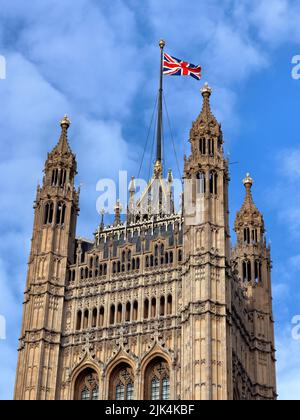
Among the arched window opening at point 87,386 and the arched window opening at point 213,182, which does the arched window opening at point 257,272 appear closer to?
the arched window opening at point 213,182

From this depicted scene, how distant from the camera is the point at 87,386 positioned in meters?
65.0

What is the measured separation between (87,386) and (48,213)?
1310 cm

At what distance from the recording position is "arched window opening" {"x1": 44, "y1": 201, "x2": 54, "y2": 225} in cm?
7125

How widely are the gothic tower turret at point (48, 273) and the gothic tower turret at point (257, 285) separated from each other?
42.2 ft

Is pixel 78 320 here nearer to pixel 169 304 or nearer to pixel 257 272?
pixel 169 304

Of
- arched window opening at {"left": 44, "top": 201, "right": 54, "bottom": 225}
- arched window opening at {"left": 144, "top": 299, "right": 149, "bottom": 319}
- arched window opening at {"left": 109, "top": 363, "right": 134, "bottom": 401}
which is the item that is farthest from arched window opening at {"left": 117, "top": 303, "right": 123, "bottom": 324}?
arched window opening at {"left": 44, "top": 201, "right": 54, "bottom": 225}

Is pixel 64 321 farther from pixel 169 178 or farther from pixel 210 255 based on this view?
pixel 169 178

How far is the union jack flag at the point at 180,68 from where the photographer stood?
76.8 meters

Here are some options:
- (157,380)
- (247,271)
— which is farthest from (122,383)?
(247,271)

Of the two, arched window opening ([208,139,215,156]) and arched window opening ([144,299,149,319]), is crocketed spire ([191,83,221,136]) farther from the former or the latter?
arched window opening ([144,299,149,319])

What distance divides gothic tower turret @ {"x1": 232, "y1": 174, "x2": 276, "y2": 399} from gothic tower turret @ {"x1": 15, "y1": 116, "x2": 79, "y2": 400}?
12.9 metres

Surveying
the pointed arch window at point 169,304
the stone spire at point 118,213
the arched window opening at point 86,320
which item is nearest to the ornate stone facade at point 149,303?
the arched window opening at point 86,320

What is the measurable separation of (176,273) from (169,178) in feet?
53.8
